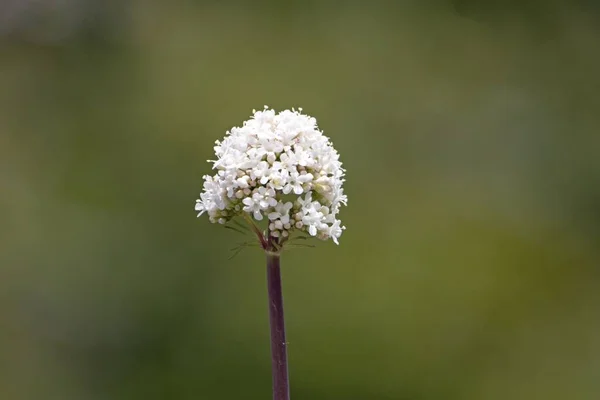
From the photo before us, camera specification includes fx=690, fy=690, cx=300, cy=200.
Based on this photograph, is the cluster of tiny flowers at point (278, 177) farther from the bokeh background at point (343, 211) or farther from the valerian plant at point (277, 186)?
the bokeh background at point (343, 211)

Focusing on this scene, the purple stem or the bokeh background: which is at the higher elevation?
the bokeh background

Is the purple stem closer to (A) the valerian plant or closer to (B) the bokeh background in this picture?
(A) the valerian plant

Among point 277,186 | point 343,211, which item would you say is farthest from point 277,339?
point 343,211

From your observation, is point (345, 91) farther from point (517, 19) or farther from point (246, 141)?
point (246, 141)

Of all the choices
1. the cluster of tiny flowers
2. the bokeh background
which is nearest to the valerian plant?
the cluster of tiny flowers

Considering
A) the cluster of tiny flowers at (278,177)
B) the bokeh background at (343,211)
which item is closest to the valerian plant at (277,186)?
the cluster of tiny flowers at (278,177)

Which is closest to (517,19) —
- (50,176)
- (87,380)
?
(50,176)

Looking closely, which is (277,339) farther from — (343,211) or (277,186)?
(343,211)
